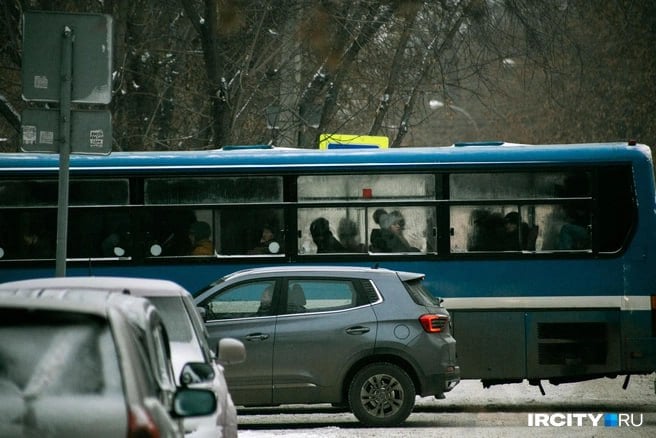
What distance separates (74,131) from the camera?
11.3m

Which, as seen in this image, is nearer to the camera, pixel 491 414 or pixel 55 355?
pixel 55 355

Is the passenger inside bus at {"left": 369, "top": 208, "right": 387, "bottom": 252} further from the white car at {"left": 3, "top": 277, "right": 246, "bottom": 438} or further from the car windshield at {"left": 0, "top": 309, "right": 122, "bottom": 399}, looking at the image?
the car windshield at {"left": 0, "top": 309, "right": 122, "bottom": 399}

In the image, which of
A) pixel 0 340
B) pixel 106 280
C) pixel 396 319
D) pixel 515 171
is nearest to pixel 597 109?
pixel 515 171

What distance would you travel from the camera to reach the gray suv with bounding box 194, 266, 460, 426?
42.5ft

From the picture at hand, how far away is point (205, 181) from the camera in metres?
16.1

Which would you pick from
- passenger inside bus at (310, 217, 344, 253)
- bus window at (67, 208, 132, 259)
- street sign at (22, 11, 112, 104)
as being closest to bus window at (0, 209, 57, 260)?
bus window at (67, 208, 132, 259)

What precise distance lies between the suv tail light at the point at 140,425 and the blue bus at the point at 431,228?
429 inches

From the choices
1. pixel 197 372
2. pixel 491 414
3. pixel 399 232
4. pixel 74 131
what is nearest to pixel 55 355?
pixel 197 372

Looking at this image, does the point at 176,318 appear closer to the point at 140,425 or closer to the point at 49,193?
the point at 140,425

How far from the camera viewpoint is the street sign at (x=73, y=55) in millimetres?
11148

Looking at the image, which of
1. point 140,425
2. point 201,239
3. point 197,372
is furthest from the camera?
point 201,239

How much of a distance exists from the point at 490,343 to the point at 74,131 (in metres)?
6.21

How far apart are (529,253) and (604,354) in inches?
57.3

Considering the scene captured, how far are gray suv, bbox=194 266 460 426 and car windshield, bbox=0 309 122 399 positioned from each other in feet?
25.6
